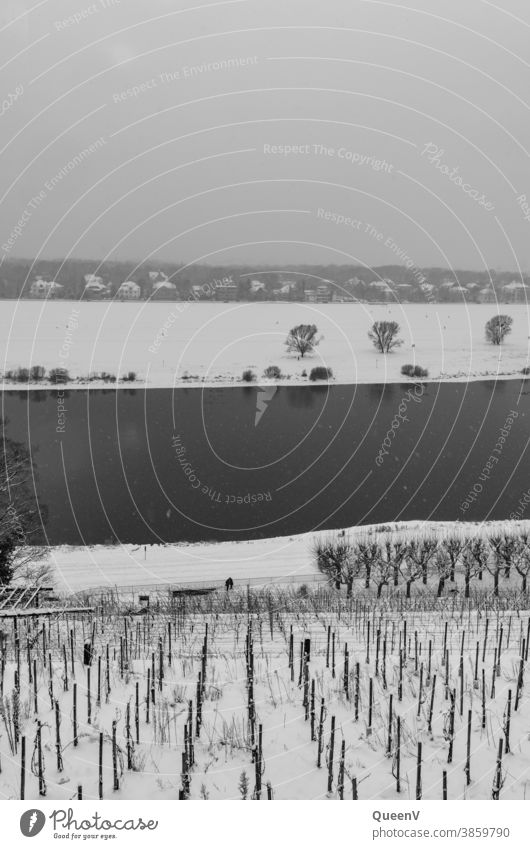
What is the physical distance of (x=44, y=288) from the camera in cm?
7200

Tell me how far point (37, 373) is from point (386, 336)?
30.4 m

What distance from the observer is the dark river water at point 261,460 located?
29.0 meters

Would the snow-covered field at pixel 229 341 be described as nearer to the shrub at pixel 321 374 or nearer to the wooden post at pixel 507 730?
the shrub at pixel 321 374

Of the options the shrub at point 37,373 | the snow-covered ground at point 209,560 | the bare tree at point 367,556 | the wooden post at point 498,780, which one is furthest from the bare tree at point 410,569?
the shrub at point 37,373

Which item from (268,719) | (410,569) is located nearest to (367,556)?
(410,569)

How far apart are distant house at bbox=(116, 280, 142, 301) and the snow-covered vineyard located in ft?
221

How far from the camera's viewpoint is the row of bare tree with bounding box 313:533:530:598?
21.7m

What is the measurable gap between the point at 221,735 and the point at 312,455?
97.5 feet

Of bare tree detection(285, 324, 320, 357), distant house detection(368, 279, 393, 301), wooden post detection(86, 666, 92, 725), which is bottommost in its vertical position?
wooden post detection(86, 666, 92, 725)

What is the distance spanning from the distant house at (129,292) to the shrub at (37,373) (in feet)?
61.2

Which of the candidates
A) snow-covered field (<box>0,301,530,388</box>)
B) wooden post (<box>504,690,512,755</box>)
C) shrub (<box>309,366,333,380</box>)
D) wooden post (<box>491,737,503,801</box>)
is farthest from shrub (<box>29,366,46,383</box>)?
wooden post (<box>491,737,503,801</box>)

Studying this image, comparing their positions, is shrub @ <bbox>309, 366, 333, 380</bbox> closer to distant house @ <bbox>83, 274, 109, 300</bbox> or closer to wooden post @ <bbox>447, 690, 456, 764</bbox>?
distant house @ <bbox>83, 274, 109, 300</bbox>

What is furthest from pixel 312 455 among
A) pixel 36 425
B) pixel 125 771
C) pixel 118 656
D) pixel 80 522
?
pixel 125 771
